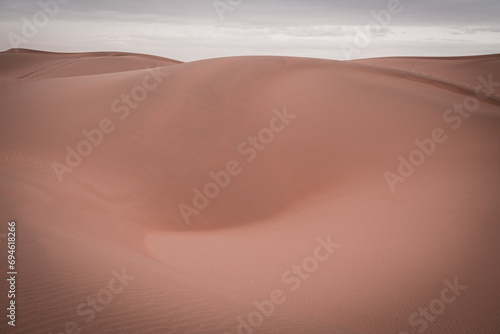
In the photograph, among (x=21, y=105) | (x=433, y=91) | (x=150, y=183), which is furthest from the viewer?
(x=433, y=91)

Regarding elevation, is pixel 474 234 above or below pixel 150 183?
below

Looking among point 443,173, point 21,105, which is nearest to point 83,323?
point 443,173

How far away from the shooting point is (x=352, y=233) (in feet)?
21.3

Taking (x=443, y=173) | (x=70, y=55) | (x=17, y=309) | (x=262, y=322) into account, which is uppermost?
(x=70, y=55)

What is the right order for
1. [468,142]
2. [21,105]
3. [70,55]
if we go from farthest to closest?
[70,55], [21,105], [468,142]

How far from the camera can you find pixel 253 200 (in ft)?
26.9

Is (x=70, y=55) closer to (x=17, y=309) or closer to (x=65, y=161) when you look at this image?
(x=65, y=161)

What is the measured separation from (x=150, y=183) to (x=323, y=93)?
672cm

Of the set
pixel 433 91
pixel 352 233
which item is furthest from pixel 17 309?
pixel 433 91

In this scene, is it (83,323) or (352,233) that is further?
(352,233)

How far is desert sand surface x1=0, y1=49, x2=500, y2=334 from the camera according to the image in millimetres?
3461

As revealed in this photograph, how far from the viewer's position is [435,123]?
1036 centimetres

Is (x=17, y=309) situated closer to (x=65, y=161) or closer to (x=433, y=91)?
(x=65, y=161)

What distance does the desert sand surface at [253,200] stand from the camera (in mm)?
3461
